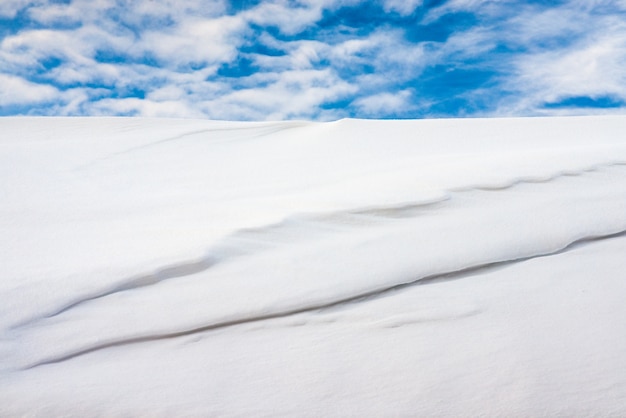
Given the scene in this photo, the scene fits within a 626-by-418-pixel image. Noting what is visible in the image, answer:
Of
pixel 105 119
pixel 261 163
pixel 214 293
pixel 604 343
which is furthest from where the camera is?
pixel 105 119

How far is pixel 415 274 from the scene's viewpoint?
1.45 meters

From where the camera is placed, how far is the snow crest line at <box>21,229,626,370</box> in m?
1.24

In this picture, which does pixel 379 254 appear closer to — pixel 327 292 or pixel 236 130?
pixel 327 292

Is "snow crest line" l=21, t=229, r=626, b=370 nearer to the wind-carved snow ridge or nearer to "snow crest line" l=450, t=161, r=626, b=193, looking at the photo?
the wind-carved snow ridge

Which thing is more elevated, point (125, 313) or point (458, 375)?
point (125, 313)

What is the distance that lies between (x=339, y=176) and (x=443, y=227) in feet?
2.14

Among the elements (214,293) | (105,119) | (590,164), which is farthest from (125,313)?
(105,119)

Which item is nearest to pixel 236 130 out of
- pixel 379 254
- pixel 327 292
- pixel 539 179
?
pixel 539 179

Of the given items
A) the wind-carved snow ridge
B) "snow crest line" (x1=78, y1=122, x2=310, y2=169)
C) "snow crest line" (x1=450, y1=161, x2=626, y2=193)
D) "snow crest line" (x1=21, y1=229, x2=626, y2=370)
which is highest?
"snow crest line" (x1=78, y1=122, x2=310, y2=169)

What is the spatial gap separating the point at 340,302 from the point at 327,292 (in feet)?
0.12

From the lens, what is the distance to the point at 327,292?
1.37m

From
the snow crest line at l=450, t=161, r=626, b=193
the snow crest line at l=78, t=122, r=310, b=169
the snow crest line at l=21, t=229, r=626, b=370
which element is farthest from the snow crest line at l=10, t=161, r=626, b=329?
the snow crest line at l=78, t=122, r=310, b=169

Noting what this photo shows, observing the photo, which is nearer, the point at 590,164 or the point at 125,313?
the point at 125,313

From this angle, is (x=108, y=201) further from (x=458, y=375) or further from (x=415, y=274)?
(x=458, y=375)
